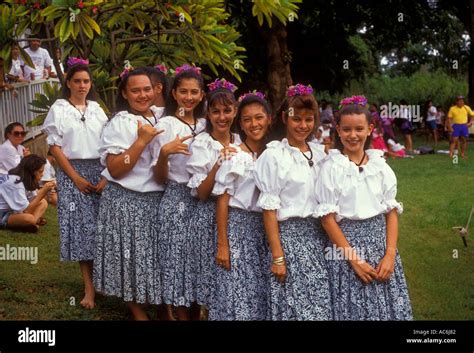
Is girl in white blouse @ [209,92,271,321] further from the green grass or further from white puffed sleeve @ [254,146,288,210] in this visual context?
the green grass

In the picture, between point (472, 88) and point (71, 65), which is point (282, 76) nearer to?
point (472, 88)

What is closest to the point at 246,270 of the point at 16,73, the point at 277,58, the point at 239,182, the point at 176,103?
the point at 239,182

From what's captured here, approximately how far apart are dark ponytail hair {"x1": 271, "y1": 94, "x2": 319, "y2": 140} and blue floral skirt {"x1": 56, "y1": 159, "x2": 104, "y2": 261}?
132cm

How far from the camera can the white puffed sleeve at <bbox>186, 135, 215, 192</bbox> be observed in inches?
161

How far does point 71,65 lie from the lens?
16.0 ft

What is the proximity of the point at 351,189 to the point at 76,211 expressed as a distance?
6.16 feet

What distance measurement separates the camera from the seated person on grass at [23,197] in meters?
7.09

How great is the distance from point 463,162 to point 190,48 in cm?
732

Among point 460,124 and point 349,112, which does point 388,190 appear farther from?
point 460,124

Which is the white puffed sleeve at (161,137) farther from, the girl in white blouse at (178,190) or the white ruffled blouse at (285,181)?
the white ruffled blouse at (285,181)

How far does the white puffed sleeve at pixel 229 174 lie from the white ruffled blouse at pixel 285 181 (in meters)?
0.09

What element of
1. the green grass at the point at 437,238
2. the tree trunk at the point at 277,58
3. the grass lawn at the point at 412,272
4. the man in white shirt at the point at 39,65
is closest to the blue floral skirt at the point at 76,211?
the grass lawn at the point at 412,272

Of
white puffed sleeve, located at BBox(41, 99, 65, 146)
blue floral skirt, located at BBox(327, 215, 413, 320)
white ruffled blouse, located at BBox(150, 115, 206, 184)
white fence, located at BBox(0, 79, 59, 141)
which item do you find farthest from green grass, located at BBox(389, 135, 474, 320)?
white fence, located at BBox(0, 79, 59, 141)
